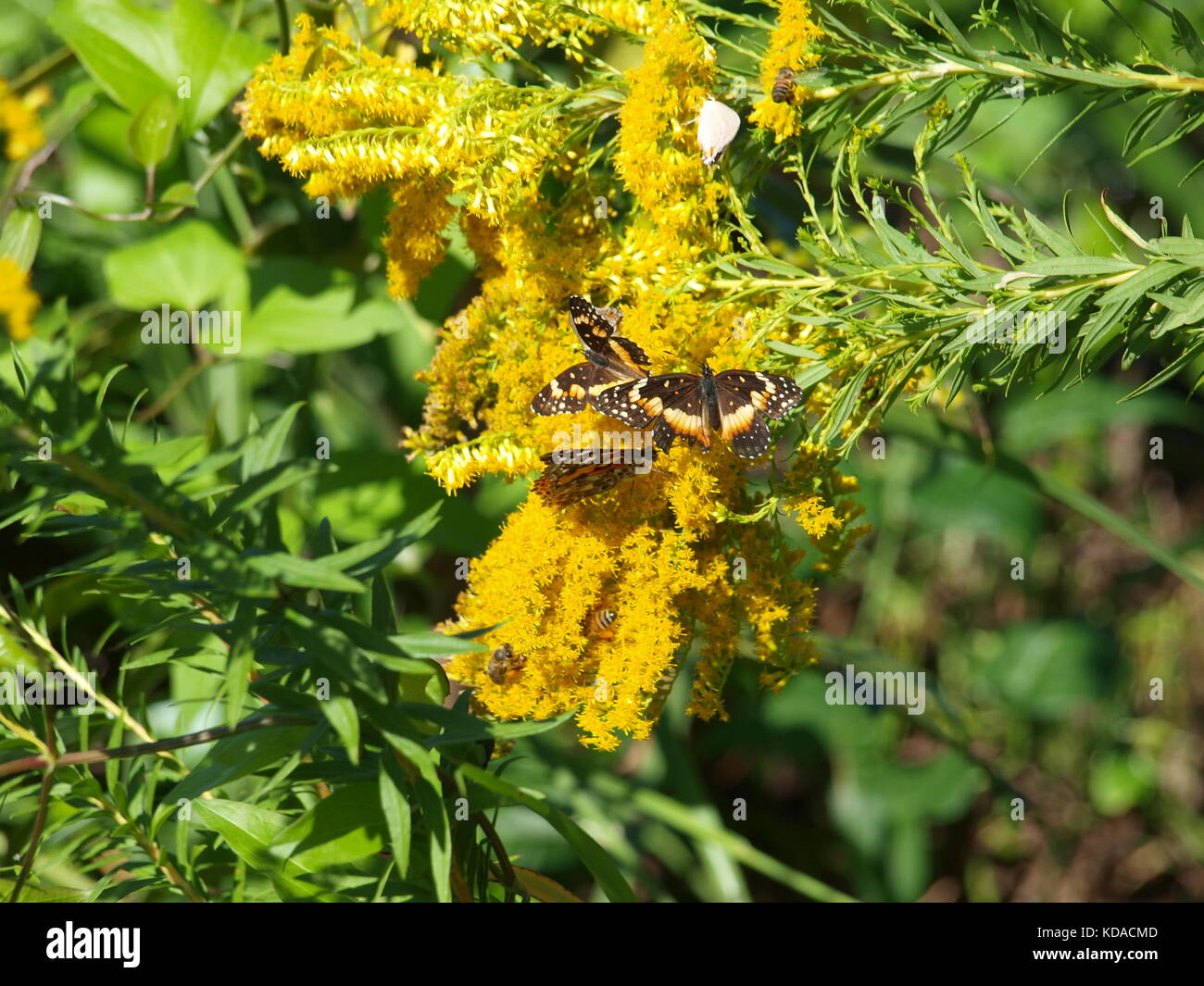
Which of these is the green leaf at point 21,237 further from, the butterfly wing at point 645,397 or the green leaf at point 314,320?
the butterfly wing at point 645,397

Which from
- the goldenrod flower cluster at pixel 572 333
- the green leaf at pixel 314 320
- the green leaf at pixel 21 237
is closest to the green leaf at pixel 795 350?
A: the goldenrod flower cluster at pixel 572 333

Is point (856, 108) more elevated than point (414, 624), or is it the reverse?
point (856, 108)

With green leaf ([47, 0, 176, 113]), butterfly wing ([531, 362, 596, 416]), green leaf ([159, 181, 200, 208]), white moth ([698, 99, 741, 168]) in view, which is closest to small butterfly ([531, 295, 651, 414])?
butterfly wing ([531, 362, 596, 416])

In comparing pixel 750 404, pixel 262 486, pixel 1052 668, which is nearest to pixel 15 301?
pixel 262 486

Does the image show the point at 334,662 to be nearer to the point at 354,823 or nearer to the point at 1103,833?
the point at 354,823

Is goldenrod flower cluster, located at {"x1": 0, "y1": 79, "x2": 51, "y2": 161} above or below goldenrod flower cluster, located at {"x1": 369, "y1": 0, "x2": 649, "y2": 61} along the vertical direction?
below

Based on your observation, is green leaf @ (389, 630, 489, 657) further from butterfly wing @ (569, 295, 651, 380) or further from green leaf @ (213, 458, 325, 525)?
butterfly wing @ (569, 295, 651, 380)

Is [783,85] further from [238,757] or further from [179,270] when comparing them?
[179,270]
